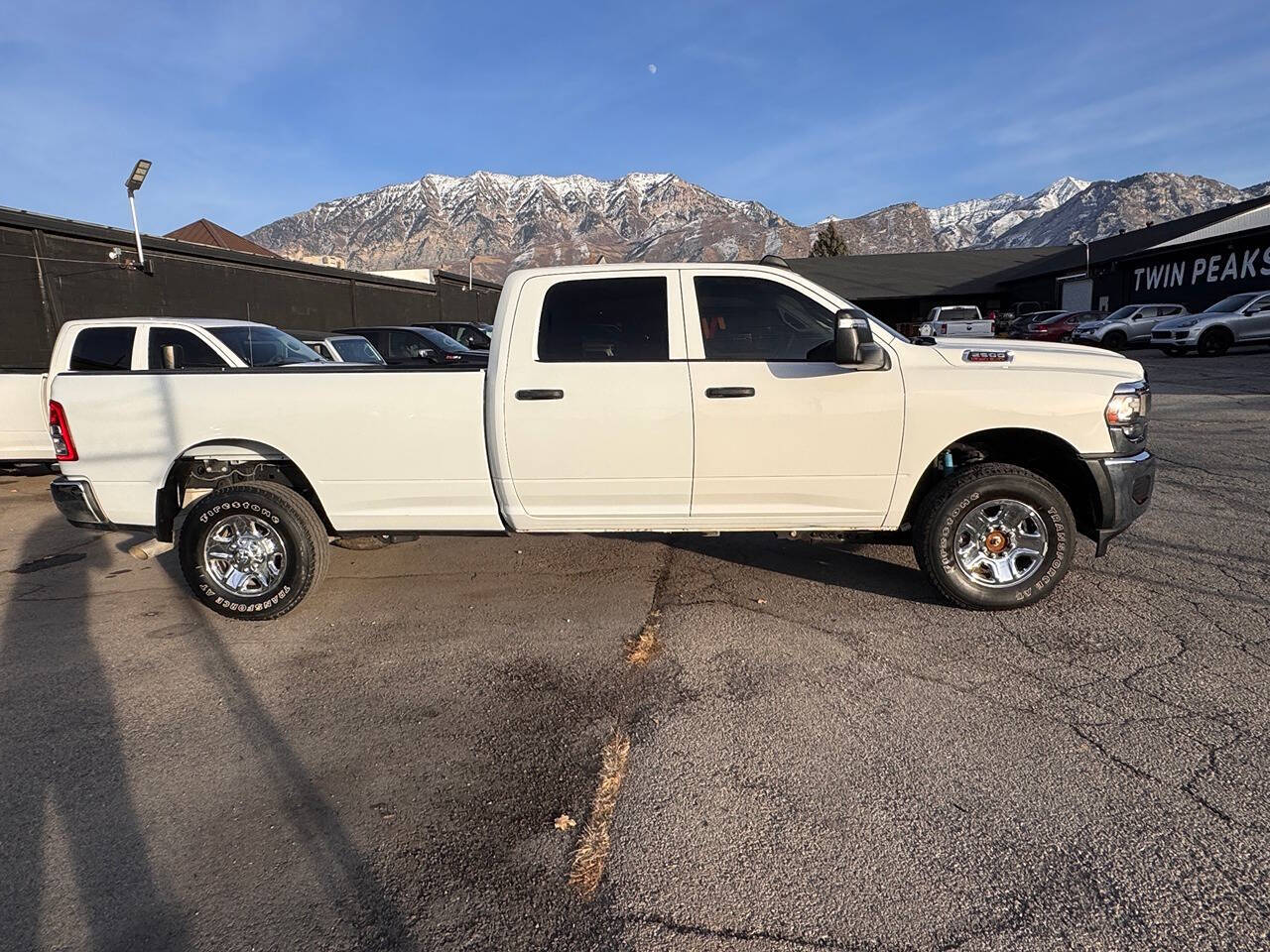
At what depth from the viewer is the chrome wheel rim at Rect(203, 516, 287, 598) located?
452 cm

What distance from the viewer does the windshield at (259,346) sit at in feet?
24.0

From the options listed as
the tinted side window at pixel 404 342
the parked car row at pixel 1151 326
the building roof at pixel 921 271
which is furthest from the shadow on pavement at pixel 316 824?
the building roof at pixel 921 271

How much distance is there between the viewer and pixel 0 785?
2.96 m

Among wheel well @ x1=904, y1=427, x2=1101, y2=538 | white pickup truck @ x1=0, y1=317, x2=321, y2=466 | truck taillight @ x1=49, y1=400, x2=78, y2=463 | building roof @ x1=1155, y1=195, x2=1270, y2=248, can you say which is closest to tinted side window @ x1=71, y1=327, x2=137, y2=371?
white pickup truck @ x1=0, y1=317, x2=321, y2=466

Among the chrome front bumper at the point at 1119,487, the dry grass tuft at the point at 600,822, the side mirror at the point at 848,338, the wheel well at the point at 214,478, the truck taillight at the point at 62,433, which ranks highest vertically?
the side mirror at the point at 848,338

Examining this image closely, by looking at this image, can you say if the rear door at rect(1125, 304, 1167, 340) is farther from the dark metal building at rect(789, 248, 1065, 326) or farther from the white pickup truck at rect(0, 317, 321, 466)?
the white pickup truck at rect(0, 317, 321, 466)

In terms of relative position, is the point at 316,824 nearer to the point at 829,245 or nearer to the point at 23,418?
the point at 23,418

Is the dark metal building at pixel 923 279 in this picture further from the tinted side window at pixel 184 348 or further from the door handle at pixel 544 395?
the door handle at pixel 544 395

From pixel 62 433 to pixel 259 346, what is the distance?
10.4 ft

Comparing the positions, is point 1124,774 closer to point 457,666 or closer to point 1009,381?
point 1009,381

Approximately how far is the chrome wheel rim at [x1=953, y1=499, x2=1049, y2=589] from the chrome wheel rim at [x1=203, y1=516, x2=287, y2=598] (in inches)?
160

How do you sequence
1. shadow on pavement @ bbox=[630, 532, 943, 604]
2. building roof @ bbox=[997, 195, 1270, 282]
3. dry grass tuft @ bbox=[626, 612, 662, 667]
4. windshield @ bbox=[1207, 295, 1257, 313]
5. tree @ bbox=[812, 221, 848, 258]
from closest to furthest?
dry grass tuft @ bbox=[626, 612, 662, 667]
shadow on pavement @ bbox=[630, 532, 943, 604]
windshield @ bbox=[1207, 295, 1257, 313]
building roof @ bbox=[997, 195, 1270, 282]
tree @ bbox=[812, 221, 848, 258]

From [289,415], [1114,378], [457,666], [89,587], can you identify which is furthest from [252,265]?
[1114,378]

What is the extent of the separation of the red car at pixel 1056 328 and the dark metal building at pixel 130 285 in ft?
83.8
